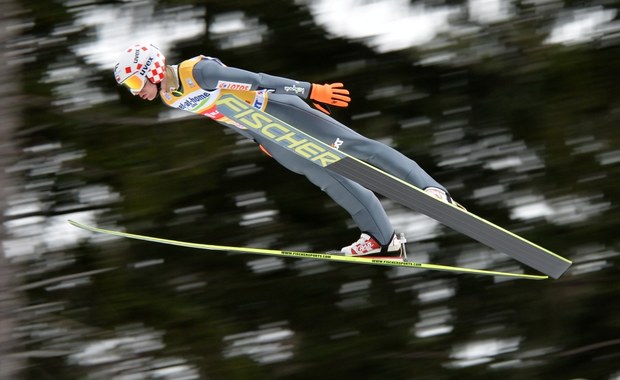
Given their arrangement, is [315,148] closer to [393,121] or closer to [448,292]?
[393,121]

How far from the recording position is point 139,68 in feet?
19.5

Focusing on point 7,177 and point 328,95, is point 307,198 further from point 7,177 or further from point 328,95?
point 328,95

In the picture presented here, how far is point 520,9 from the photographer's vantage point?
10234 millimetres

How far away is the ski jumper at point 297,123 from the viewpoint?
6.04 m

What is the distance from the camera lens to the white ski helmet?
593 cm

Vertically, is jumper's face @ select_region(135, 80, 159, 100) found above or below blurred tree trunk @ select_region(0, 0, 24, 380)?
above

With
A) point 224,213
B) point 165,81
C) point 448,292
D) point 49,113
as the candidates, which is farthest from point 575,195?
point 165,81

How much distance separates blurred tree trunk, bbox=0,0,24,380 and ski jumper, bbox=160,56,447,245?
306 centimetres

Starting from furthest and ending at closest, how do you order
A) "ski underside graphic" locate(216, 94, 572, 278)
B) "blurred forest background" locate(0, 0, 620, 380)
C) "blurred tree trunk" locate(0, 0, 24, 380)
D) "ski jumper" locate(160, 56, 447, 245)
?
"blurred forest background" locate(0, 0, 620, 380), "blurred tree trunk" locate(0, 0, 24, 380), "ski underside graphic" locate(216, 94, 572, 278), "ski jumper" locate(160, 56, 447, 245)

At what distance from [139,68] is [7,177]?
3474 millimetres

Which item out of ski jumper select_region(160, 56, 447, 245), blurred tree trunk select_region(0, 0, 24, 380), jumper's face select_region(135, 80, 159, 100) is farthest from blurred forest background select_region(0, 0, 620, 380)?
jumper's face select_region(135, 80, 159, 100)

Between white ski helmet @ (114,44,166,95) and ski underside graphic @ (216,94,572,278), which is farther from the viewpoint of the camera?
ski underside graphic @ (216,94,572,278)

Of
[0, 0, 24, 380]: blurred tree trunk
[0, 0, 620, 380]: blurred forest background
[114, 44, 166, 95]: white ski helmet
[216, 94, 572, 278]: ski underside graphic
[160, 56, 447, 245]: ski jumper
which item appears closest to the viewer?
[114, 44, 166, 95]: white ski helmet

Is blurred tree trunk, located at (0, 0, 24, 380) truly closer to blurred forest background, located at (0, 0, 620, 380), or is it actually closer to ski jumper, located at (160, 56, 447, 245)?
blurred forest background, located at (0, 0, 620, 380)
